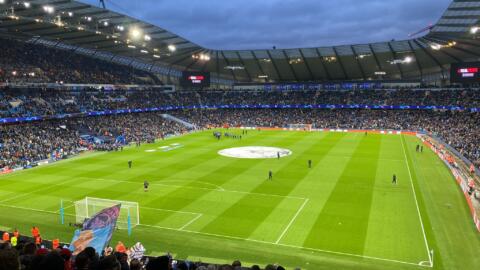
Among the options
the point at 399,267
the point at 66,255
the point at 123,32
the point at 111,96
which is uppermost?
the point at 123,32

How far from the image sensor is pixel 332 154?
4688cm

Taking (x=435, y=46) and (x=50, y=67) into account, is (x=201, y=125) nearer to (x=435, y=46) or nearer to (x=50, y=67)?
(x=50, y=67)

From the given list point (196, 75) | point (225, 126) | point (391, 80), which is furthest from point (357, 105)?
point (196, 75)

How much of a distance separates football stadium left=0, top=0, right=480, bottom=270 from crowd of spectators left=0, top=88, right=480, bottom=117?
441mm

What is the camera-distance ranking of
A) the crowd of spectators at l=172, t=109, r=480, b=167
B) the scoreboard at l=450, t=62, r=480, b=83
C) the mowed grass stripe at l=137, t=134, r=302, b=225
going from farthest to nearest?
A: the scoreboard at l=450, t=62, r=480, b=83 < the crowd of spectators at l=172, t=109, r=480, b=167 < the mowed grass stripe at l=137, t=134, r=302, b=225

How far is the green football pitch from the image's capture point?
63.6 feet

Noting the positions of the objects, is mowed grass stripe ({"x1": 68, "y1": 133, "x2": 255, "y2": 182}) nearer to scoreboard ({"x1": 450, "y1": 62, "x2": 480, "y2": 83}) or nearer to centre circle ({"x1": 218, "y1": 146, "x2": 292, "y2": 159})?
centre circle ({"x1": 218, "y1": 146, "x2": 292, "y2": 159})

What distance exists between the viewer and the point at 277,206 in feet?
86.6

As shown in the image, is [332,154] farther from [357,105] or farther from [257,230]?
[357,105]

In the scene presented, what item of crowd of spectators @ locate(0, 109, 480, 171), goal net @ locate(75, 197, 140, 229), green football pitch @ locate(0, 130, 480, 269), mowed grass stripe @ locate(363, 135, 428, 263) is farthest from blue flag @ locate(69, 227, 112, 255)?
crowd of spectators @ locate(0, 109, 480, 171)

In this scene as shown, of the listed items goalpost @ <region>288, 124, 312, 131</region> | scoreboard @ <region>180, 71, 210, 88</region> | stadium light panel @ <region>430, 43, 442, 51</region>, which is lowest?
goalpost @ <region>288, 124, 312, 131</region>

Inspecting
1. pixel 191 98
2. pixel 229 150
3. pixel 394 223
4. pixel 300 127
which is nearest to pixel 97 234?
pixel 394 223

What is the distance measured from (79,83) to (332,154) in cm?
5155

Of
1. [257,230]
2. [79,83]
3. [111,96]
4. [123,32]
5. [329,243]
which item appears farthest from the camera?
[111,96]
